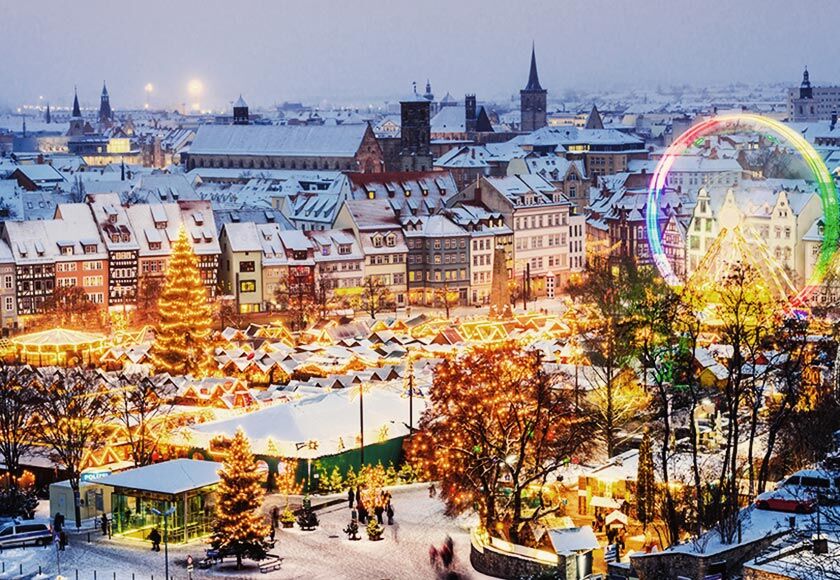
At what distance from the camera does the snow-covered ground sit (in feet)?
113

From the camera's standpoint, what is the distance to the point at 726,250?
66562mm

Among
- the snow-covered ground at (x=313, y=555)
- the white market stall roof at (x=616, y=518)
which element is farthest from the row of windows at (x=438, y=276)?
the white market stall roof at (x=616, y=518)

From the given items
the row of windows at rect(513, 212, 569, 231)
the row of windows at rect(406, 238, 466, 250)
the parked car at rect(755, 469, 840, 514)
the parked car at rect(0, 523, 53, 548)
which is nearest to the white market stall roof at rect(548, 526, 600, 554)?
the parked car at rect(755, 469, 840, 514)

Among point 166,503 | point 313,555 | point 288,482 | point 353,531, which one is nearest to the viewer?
point 313,555

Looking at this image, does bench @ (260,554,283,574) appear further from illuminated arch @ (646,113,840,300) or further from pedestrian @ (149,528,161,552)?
illuminated arch @ (646,113,840,300)

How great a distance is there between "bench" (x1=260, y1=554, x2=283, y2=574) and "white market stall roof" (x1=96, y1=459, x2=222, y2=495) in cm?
259

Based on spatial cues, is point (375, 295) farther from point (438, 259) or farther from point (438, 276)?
point (438, 259)

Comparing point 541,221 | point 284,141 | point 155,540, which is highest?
point 284,141

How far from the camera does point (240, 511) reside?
1396 inches

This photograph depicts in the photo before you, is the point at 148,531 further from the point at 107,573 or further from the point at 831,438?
the point at 831,438

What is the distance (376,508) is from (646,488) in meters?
5.91

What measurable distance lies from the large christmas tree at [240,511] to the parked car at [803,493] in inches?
381

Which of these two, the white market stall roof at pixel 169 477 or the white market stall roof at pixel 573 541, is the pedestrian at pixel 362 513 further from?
the white market stall roof at pixel 573 541

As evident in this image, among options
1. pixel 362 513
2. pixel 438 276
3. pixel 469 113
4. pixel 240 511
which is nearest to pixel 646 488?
pixel 362 513
